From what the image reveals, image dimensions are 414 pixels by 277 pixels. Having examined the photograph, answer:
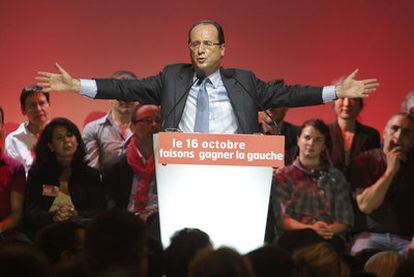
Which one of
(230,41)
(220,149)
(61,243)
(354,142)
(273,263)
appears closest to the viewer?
(273,263)

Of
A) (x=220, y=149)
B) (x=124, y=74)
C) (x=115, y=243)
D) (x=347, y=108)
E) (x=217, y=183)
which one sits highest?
(x=124, y=74)

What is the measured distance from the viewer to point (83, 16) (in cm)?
669

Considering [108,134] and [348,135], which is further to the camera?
[348,135]

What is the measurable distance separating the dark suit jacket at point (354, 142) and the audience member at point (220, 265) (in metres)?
3.63

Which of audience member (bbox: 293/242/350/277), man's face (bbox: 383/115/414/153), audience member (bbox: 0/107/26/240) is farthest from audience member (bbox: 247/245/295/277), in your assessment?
man's face (bbox: 383/115/414/153)

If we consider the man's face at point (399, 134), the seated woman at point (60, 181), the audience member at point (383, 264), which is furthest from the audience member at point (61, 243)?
the man's face at point (399, 134)

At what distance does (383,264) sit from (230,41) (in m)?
2.99

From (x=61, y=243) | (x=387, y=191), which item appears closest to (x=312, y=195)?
(x=387, y=191)

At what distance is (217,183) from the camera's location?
4.03 m

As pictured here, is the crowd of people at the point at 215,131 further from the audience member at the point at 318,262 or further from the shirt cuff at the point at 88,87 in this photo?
the audience member at the point at 318,262

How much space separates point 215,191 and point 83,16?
3030mm

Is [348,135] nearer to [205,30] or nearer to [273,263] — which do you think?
[205,30]

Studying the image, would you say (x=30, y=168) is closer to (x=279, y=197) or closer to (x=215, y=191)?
(x=279, y=197)

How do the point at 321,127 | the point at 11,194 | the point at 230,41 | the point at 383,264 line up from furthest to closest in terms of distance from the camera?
the point at 230,41 → the point at 321,127 → the point at 11,194 → the point at 383,264
